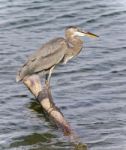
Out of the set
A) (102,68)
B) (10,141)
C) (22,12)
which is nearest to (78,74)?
(102,68)

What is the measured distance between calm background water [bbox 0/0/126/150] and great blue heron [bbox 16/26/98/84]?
788 millimetres

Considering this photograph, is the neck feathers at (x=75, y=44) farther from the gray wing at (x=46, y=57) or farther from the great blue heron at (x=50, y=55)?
the gray wing at (x=46, y=57)

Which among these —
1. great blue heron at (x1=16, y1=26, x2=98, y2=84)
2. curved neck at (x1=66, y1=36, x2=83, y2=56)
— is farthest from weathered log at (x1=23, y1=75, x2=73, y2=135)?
curved neck at (x1=66, y1=36, x2=83, y2=56)

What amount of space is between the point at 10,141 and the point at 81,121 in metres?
1.57

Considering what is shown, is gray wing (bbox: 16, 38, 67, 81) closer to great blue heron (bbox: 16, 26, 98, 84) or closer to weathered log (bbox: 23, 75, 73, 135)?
great blue heron (bbox: 16, 26, 98, 84)

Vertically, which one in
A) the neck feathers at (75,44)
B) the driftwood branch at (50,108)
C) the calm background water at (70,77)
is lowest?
the calm background water at (70,77)

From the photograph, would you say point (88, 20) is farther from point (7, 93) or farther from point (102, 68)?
point (7, 93)

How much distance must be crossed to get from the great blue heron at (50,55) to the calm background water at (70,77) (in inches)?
31.0

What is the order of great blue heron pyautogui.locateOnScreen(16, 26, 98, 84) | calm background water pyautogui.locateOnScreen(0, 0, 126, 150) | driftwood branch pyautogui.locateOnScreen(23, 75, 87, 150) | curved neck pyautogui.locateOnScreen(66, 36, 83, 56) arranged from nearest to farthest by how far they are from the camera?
driftwood branch pyautogui.locateOnScreen(23, 75, 87, 150)
calm background water pyautogui.locateOnScreen(0, 0, 126, 150)
great blue heron pyautogui.locateOnScreen(16, 26, 98, 84)
curved neck pyautogui.locateOnScreen(66, 36, 83, 56)

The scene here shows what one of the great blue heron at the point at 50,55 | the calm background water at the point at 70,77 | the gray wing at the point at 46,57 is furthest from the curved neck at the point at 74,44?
the calm background water at the point at 70,77

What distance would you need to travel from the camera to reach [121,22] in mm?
17938

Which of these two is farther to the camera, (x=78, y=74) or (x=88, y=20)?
(x=88, y=20)

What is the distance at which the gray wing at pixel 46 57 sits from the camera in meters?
11.7

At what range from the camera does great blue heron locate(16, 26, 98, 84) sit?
1165cm
